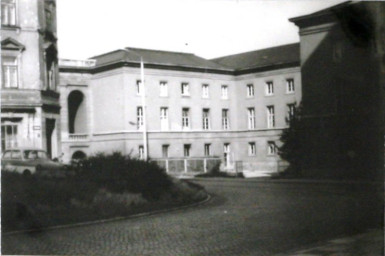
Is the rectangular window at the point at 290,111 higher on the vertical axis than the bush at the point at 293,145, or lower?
higher

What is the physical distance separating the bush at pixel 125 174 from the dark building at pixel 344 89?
11.4ft

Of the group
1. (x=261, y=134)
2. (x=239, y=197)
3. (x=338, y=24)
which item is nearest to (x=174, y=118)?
(x=261, y=134)

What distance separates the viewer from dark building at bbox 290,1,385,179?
7.84m

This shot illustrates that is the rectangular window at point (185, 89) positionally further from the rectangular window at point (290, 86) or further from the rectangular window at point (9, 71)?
the rectangular window at point (9, 71)

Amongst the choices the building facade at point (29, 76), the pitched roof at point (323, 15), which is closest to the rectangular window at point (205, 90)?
the pitched roof at point (323, 15)

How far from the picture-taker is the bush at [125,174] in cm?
1093

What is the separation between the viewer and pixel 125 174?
1194 centimetres

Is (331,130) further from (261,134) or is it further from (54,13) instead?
(54,13)

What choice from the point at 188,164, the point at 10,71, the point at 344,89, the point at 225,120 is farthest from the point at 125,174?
the point at 344,89

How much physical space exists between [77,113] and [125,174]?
2.41 metres

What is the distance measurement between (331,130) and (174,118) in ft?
9.71

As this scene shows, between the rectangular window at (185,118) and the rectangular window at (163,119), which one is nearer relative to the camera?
the rectangular window at (163,119)

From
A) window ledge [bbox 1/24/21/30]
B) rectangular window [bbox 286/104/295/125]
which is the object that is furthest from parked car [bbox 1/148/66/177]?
rectangular window [bbox 286/104/295/125]

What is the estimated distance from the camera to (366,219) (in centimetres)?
1012
